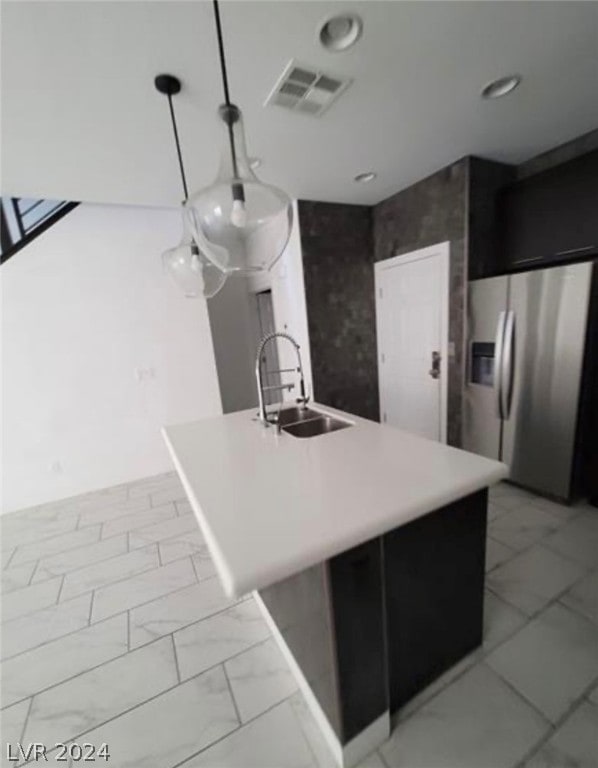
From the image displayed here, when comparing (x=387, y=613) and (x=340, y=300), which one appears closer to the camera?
(x=387, y=613)

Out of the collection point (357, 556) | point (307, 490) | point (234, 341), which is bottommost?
point (357, 556)

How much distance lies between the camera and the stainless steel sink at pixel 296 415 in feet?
7.21

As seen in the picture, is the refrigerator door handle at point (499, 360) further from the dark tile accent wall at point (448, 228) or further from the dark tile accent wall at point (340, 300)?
the dark tile accent wall at point (340, 300)

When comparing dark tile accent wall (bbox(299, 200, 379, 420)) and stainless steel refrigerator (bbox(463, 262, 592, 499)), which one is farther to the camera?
dark tile accent wall (bbox(299, 200, 379, 420))

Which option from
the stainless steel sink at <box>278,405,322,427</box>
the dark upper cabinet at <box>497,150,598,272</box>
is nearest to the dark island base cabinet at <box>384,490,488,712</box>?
the stainless steel sink at <box>278,405,322,427</box>

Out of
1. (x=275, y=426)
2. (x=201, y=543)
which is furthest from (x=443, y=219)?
(x=201, y=543)

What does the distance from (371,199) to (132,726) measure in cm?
407

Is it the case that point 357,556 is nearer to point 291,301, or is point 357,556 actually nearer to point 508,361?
point 508,361

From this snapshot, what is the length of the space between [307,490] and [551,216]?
2733mm

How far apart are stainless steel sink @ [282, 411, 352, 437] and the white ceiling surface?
175 centimetres

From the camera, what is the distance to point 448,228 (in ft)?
9.42

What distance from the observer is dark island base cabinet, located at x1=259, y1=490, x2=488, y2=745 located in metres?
1.01

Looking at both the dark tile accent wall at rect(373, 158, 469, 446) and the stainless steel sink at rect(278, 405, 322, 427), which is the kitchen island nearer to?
the stainless steel sink at rect(278, 405, 322, 427)

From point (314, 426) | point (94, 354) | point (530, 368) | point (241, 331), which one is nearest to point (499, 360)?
point (530, 368)
